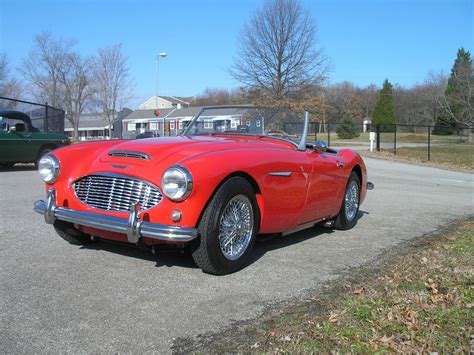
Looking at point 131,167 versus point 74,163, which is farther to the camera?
point 74,163

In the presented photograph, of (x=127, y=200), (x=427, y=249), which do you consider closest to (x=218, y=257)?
(x=127, y=200)

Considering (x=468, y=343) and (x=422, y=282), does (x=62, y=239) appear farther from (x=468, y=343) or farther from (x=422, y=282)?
(x=468, y=343)

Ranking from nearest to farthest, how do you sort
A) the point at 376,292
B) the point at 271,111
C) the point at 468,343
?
1. the point at 468,343
2. the point at 376,292
3. the point at 271,111

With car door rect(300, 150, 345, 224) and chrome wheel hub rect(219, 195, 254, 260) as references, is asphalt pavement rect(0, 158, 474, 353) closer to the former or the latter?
chrome wheel hub rect(219, 195, 254, 260)

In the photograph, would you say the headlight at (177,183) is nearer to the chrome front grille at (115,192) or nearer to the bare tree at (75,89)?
the chrome front grille at (115,192)

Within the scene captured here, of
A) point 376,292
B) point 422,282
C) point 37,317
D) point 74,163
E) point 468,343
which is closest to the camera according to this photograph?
point 468,343

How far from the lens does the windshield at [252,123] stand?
17.3 ft

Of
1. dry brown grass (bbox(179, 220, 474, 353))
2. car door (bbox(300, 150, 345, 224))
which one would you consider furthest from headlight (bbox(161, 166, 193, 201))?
car door (bbox(300, 150, 345, 224))

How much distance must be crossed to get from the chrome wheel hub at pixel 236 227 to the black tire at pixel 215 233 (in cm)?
7

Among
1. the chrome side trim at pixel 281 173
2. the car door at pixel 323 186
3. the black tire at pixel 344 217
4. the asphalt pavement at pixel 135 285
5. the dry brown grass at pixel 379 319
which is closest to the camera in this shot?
the dry brown grass at pixel 379 319

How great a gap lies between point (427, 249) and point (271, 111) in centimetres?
237

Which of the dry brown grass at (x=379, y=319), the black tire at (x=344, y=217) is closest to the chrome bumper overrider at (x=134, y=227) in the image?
the dry brown grass at (x=379, y=319)

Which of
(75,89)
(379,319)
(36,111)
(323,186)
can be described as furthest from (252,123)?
(75,89)

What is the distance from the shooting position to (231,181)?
368 centimetres
